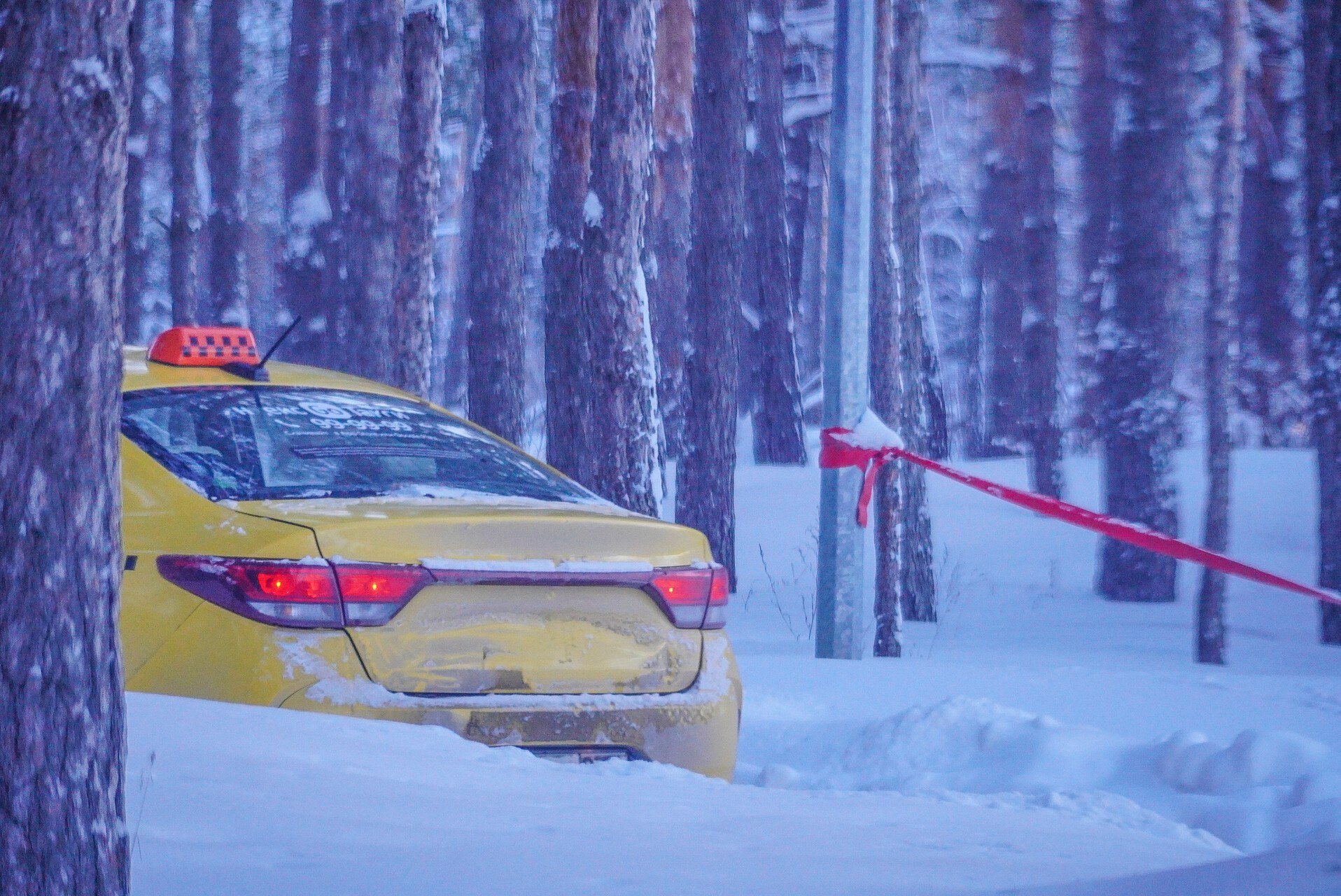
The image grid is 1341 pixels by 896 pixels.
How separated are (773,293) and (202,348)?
16.2 m

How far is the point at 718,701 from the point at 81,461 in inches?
83.0

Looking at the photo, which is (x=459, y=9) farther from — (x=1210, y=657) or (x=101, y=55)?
(x=101, y=55)

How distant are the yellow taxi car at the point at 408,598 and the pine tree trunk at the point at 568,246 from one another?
4250 mm

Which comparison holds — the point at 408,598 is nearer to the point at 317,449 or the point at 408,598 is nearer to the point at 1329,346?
the point at 317,449

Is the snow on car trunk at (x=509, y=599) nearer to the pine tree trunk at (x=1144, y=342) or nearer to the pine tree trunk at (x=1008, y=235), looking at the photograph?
the pine tree trunk at (x=1144, y=342)

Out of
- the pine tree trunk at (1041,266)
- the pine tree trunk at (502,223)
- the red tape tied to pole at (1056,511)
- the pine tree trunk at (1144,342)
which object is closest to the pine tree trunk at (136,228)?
the pine tree trunk at (502,223)

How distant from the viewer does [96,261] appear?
2467 mm

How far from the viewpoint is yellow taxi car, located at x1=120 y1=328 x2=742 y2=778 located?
3.62 metres

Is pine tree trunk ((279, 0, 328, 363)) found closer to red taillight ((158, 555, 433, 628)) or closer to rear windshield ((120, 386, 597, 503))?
rear windshield ((120, 386, 597, 503))

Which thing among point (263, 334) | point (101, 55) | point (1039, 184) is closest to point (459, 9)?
point (1039, 184)

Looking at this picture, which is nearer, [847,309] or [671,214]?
[847,309]

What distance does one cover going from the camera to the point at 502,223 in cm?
1441

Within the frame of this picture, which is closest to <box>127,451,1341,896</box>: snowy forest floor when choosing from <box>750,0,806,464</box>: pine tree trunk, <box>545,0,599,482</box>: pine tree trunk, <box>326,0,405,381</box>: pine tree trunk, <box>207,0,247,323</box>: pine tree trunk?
<box>545,0,599,482</box>: pine tree trunk

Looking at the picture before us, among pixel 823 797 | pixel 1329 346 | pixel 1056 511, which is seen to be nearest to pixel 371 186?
pixel 1329 346
